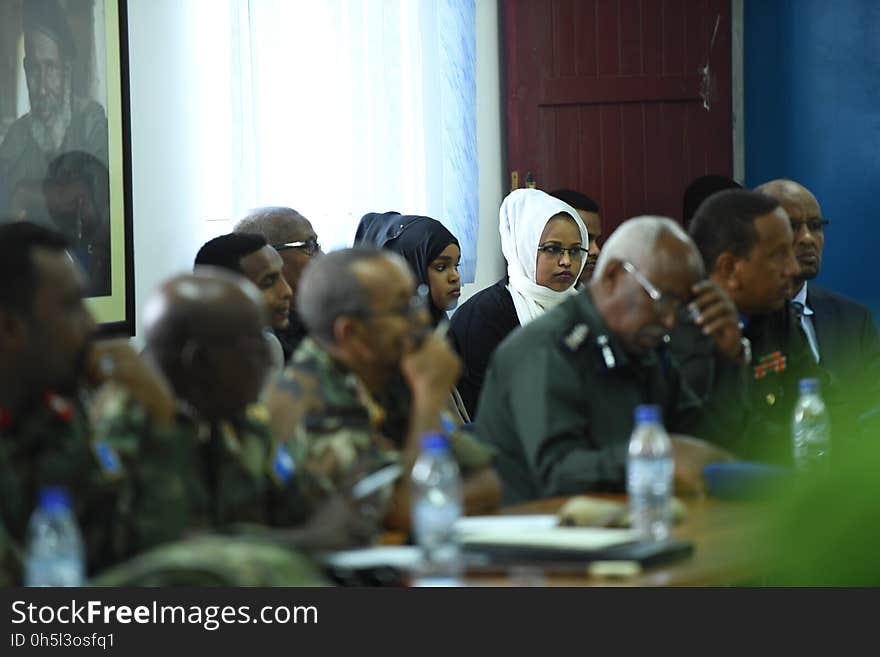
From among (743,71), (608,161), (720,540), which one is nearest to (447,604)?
(720,540)

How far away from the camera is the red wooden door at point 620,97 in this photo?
641 cm

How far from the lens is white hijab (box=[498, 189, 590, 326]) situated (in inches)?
207

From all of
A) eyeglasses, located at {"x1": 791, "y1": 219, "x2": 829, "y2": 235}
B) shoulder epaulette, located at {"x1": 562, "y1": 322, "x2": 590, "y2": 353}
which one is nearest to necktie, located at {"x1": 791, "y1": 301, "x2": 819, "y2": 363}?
eyeglasses, located at {"x1": 791, "y1": 219, "x2": 829, "y2": 235}

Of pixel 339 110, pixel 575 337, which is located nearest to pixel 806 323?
pixel 575 337

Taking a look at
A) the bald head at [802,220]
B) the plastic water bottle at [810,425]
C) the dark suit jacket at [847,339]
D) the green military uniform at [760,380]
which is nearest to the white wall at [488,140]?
the bald head at [802,220]

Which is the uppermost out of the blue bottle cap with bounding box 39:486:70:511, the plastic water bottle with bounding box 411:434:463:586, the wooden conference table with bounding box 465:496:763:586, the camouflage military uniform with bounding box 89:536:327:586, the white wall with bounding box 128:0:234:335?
the white wall with bounding box 128:0:234:335

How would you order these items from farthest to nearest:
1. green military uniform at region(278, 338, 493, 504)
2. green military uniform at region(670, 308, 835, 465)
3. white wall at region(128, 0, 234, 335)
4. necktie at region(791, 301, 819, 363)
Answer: white wall at region(128, 0, 234, 335)
necktie at region(791, 301, 819, 363)
green military uniform at region(670, 308, 835, 465)
green military uniform at region(278, 338, 493, 504)

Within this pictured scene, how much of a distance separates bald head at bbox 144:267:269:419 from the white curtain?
117 inches

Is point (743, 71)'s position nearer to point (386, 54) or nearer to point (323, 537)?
point (386, 54)

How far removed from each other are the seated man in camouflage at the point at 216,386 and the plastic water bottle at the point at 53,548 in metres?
0.25

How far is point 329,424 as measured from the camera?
2225mm

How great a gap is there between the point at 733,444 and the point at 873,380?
1.32 m

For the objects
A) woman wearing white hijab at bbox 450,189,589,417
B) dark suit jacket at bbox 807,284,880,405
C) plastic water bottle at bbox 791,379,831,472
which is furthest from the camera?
woman wearing white hijab at bbox 450,189,589,417

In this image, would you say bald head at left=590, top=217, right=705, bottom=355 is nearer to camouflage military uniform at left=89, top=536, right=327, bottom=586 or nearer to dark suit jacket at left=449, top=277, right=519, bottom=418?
camouflage military uniform at left=89, top=536, right=327, bottom=586
